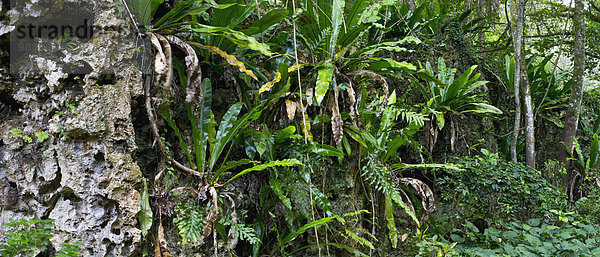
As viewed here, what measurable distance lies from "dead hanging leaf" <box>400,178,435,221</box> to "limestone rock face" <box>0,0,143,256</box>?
2.32 meters

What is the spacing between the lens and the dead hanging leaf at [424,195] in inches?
124

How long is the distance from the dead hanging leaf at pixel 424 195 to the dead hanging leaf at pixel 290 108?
131 cm

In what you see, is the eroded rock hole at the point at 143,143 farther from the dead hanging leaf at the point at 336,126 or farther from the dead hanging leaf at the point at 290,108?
the dead hanging leaf at the point at 336,126

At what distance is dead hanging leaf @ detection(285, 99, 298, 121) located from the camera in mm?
2602

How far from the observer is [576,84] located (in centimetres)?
387

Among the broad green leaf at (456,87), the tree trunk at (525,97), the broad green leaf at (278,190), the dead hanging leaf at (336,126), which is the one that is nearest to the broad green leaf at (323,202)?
the broad green leaf at (278,190)

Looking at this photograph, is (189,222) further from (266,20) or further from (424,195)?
(424,195)

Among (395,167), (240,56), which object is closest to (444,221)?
(395,167)

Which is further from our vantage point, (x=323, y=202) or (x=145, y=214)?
(x=323, y=202)

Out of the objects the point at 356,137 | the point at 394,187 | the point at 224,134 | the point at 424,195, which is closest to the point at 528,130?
the point at 424,195

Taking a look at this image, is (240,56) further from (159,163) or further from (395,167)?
(395,167)

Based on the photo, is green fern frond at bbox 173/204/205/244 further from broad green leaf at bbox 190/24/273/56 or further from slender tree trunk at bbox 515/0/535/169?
slender tree trunk at bbox 515/0/535/169

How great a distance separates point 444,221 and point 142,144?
283 centimetres

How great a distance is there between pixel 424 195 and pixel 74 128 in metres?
2.74
